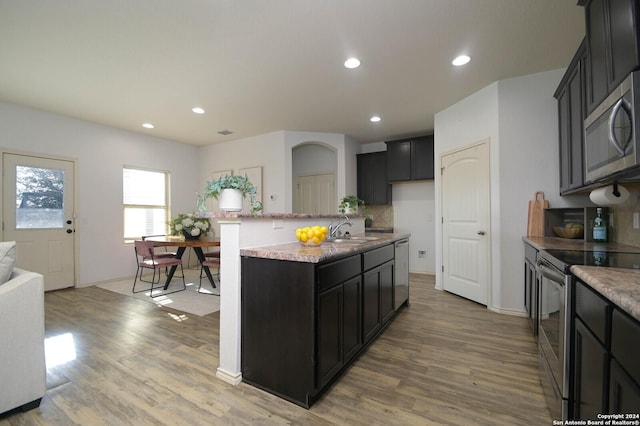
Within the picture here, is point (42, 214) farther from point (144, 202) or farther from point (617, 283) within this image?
point (617, 283)

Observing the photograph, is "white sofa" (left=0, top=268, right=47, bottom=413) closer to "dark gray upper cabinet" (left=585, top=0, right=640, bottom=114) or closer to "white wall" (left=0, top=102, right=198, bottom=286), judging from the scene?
"dark gray upper cabinet" (left=585, top=0, right=640, bottom=114)

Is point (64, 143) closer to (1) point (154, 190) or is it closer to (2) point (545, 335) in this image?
(1) point (154, 190)

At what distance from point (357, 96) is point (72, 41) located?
118 inches

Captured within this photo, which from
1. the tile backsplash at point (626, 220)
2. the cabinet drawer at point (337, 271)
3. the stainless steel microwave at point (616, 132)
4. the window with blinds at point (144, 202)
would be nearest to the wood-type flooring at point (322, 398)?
the cabinet drawer at point (337, 271)

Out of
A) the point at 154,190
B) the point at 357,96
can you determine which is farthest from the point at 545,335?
the point at 154,190

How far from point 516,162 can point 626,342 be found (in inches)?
112

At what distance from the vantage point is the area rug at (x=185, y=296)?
3.44m

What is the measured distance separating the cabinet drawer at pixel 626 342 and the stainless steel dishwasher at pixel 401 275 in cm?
211

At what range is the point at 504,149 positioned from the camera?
10.4 ft

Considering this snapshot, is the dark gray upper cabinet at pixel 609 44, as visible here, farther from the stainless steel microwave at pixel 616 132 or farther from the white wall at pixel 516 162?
the white wall at pixel 516 162

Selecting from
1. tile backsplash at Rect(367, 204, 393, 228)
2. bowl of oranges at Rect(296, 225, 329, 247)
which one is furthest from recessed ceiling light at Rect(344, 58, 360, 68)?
tile backsplash at Rect(367, 204, 393, 228)

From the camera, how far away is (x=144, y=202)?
17.9 feet

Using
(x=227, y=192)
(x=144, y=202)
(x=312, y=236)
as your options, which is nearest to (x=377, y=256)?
(x=312, y=236)

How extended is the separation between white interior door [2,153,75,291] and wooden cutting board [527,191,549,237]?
6.50 m
